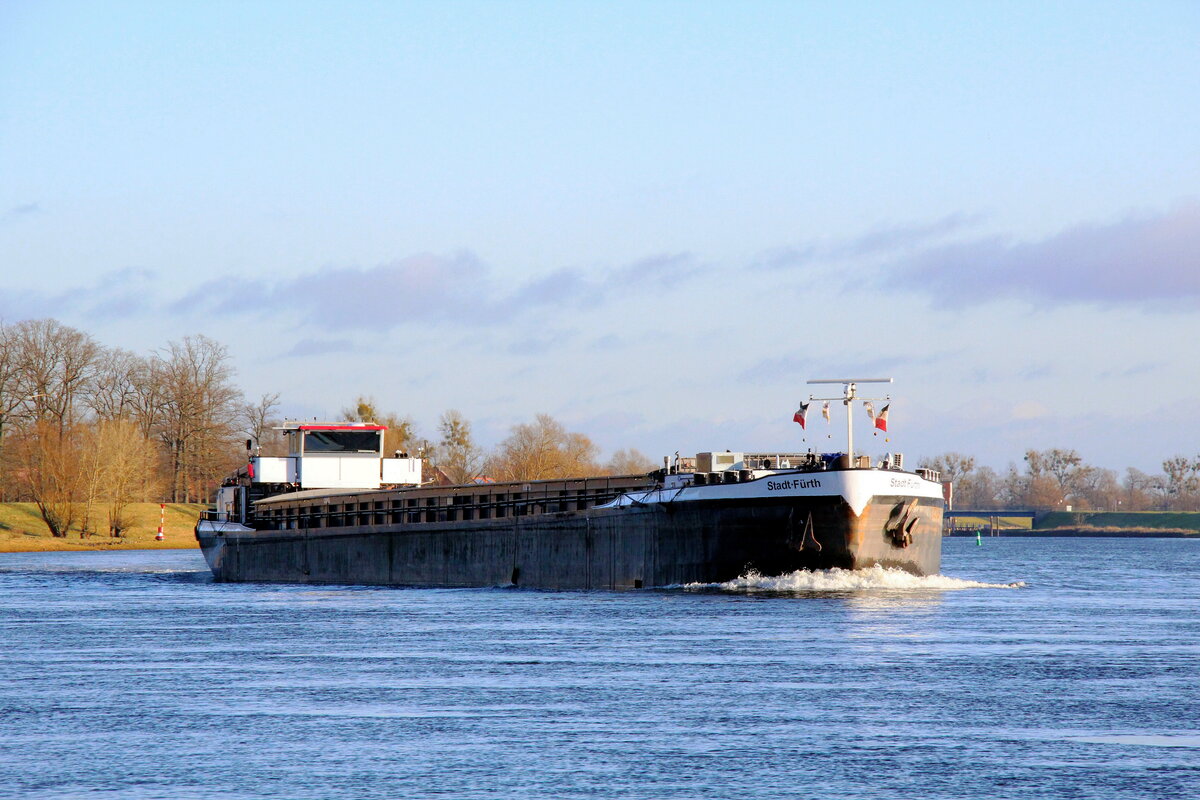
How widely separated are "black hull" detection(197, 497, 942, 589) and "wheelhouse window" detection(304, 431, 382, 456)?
15.1 ft

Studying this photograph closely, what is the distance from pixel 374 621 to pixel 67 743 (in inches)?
694

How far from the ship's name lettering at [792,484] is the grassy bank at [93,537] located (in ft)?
230

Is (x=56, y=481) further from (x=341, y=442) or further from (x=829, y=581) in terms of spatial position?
(x=829, y=581)

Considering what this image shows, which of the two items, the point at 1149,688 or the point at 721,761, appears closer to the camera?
the point at 721,761

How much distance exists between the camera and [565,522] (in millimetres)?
47406

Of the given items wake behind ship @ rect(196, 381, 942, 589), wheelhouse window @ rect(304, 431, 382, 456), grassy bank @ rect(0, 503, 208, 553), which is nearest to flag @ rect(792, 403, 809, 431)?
wake behind ship @ rect(196, 381, 942, 589)

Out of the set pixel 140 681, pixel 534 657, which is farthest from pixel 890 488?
pixel 140 681

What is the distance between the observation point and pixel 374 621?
35.8 m

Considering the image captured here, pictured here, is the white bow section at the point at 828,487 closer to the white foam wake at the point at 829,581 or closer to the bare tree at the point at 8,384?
the white foam wake at the point at 829,581

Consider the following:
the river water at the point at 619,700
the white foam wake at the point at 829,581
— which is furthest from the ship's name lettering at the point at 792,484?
the river water at the point at 619,700

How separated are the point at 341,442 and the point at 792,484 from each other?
29.1 meters

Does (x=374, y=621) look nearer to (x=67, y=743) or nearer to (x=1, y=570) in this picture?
(x=67, y=743)

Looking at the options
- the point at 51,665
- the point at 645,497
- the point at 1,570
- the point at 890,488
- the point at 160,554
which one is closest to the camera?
the point at 51,665

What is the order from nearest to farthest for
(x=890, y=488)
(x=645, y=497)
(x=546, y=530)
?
(x=890, y=488) < (x=645, y=497) < (x=546, y=530)
